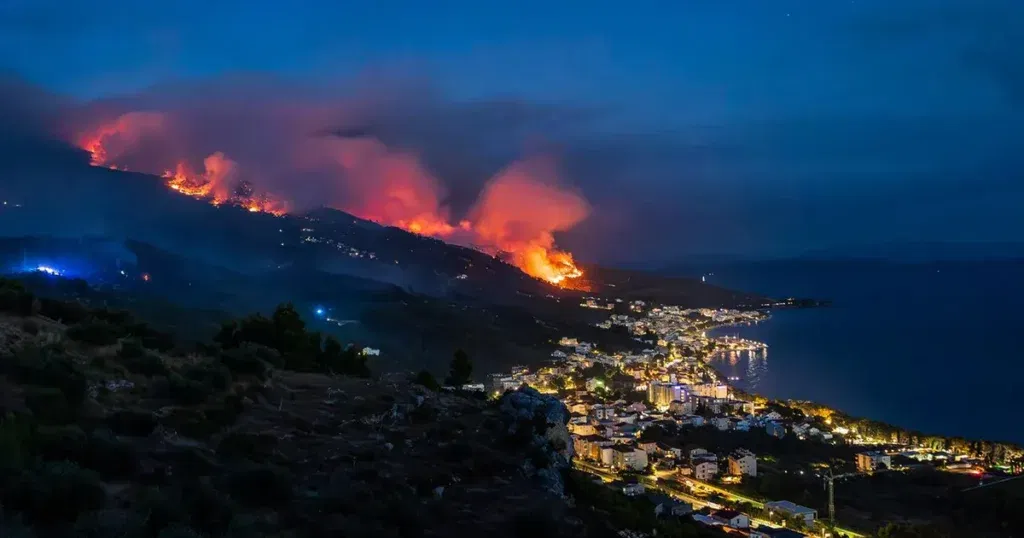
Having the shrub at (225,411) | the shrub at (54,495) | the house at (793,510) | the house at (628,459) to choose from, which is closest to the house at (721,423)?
the house at (628,459)

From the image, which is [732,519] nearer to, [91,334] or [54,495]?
[91,334]

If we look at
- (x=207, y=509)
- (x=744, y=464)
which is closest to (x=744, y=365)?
(x=744, y=464)

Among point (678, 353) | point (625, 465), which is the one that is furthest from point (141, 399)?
point (678, 353)

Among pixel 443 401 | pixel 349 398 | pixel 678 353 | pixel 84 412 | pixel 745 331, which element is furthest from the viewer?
pixel 745 331

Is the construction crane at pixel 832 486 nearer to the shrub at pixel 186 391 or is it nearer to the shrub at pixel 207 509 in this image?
the shrub at pixel 186 391

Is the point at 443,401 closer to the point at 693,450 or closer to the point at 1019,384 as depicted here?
the point at 693,450

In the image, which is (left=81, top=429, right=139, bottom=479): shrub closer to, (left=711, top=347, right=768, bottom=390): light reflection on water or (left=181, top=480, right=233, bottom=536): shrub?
(left=181, top=480, right=233, bottom=536): shrub
